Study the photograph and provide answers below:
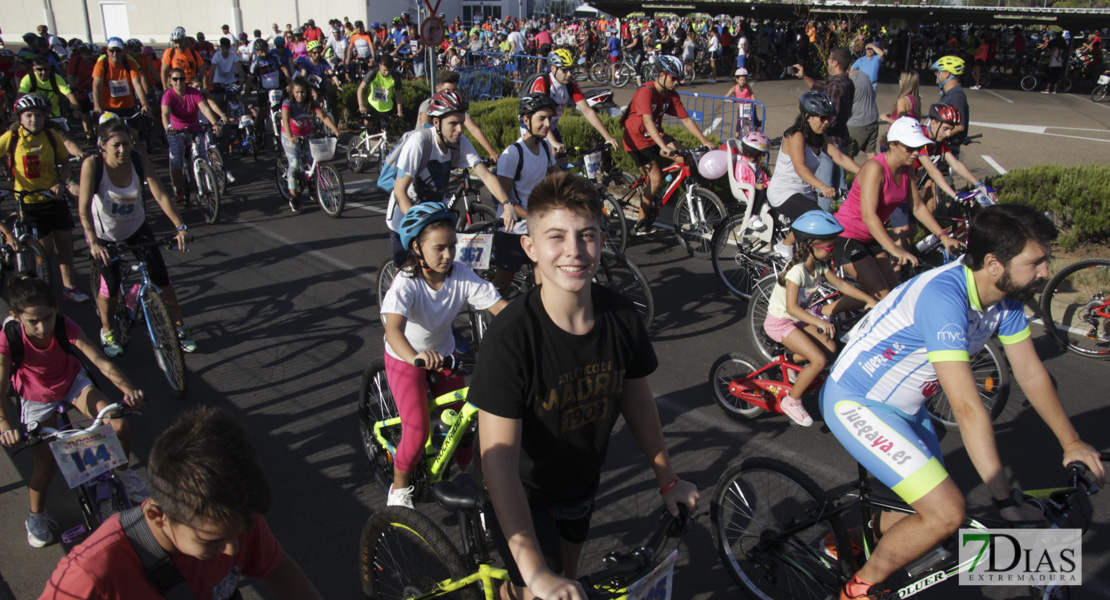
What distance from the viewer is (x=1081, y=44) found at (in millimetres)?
28234

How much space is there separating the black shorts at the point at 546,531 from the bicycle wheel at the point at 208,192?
862 centimetres

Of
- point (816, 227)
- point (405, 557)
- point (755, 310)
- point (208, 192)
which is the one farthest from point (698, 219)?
point (208, 192)

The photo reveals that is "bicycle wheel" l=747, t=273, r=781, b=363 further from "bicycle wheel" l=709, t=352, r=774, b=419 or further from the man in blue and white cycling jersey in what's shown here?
the man in blue and white cycling jersey

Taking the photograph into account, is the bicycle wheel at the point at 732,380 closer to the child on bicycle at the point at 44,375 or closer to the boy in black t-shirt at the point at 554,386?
the boy in black t-shirt at the point at 554,386

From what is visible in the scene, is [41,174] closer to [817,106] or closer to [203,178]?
[203,178]

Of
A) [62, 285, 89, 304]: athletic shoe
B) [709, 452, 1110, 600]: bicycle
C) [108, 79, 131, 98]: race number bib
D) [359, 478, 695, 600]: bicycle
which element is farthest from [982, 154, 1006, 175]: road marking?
[108, 79, 131, 98]: race number bib

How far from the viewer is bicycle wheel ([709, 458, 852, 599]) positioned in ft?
→ 10.5

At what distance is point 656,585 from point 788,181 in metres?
5.42

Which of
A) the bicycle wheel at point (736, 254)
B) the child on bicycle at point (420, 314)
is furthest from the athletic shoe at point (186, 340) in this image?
the bicycle wheel at point (736, 254)

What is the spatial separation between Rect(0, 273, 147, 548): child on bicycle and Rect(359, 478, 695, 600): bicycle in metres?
1.50

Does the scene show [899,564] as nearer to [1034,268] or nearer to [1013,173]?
[1034,268]

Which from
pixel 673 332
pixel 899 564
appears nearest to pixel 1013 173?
pixel 673 332

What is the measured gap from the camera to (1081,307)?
6449 millimetres

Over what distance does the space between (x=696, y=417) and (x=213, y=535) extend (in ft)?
12.7
